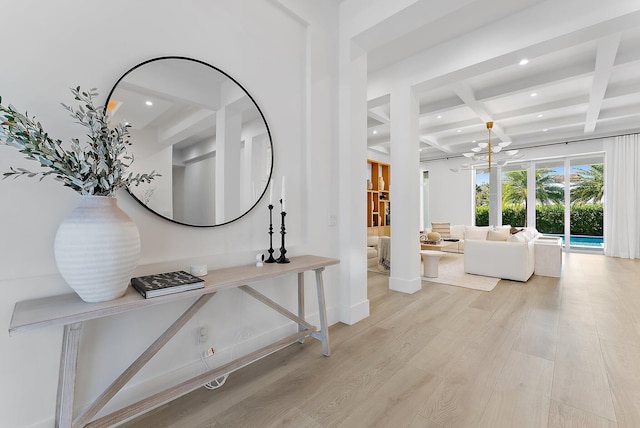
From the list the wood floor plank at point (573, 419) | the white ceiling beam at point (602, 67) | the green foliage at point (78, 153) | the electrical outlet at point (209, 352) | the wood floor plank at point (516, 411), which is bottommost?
the wood floor plank at point (516, 411)

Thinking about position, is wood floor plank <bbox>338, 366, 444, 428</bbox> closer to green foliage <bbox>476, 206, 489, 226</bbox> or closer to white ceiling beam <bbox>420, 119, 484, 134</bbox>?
white ceiling beam <bbox>420, 119, 484, 134</bbox>

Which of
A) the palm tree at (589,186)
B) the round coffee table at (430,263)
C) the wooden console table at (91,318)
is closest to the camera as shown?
the wooden console table at (91,318)

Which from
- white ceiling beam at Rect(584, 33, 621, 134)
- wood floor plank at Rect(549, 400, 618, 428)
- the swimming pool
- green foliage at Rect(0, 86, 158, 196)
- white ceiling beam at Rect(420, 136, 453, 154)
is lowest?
wood floor plank at Rect(549, 400, 618, 428)

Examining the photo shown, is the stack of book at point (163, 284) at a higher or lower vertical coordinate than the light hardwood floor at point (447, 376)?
higher

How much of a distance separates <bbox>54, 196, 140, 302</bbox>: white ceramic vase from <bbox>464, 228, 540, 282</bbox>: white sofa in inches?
192

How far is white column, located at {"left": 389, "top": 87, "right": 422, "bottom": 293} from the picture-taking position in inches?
148

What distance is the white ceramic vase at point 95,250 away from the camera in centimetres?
114

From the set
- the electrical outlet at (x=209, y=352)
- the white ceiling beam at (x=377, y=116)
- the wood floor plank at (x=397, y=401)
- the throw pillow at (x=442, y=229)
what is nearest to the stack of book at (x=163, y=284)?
the electrical outlet at (x=209, y=352)

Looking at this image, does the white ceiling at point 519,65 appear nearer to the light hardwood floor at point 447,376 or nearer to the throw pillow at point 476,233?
the throw pillow at point 476,233

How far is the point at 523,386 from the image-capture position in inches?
68.6

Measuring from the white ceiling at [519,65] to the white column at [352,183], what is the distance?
1.13ft

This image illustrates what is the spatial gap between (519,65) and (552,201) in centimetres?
592

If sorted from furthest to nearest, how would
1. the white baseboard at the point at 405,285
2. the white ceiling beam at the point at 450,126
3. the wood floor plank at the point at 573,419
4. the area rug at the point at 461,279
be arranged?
the white ceiling beam at the point at 450,126, the area rug at the point at 461,279, the white baseboard at the point at 405,285, the wood floor plank at the point at 573,419

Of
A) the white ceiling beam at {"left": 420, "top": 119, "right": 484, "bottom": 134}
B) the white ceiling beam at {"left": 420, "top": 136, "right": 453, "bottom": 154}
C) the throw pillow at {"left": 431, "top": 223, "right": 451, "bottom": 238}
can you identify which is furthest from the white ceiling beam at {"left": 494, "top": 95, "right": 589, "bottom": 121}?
the throw pillow at {"left": 431, "top": 223, "right": 451, "bottom": 238}
